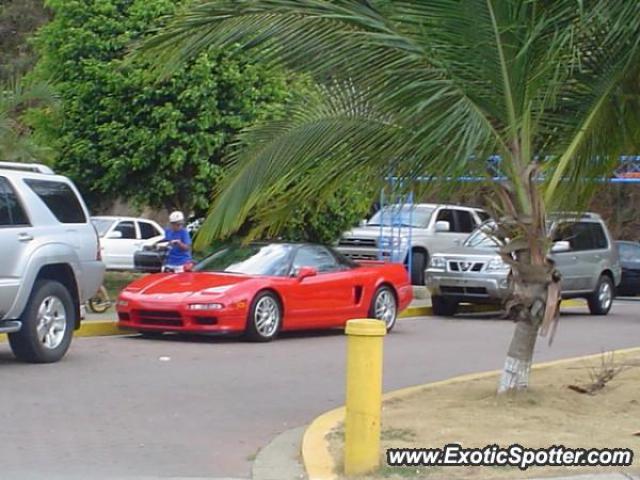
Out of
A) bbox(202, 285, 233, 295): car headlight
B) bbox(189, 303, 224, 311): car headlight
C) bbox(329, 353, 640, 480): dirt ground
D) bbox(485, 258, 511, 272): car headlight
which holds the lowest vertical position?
bbox(329, 353, 640, 480): dirt ground

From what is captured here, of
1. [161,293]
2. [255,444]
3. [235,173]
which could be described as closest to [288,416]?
[255,444]

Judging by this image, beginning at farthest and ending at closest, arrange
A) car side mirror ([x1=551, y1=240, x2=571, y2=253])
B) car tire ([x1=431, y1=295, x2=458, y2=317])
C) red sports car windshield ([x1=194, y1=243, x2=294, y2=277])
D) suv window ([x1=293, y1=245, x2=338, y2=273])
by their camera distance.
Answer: car tire ([x1=431, y1=295, x2=458, y2=317]) < car side mirror ([x1=551, y1=240, x2=571, y2=253]) < suv window ([x1=293, y1=245, x2=338, y2=273]) < red sports car windshield ([x1=194, y1=243, x2=294, y2=277])

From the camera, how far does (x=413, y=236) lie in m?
26.8

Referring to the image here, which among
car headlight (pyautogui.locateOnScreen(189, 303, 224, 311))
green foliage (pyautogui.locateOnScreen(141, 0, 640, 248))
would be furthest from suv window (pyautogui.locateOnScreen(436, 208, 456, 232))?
green foliage (pyautogui.locateOnScreen(141, 0, 640, 248))

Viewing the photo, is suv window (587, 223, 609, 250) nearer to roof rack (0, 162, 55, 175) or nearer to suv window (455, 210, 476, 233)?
suv window (455, 210, 476, 233)

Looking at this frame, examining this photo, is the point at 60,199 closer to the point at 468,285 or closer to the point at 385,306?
the point at 385,306

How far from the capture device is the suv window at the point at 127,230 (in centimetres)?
2673

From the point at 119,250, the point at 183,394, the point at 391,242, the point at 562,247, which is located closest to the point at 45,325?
the point at 183,394

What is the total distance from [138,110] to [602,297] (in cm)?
956

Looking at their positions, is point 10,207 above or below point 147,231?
above

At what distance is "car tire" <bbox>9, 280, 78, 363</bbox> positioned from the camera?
40.1 ft

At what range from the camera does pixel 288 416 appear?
1002cm

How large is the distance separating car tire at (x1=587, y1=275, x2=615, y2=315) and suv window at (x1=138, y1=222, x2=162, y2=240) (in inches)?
404

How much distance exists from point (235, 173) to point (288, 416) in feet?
7.18
